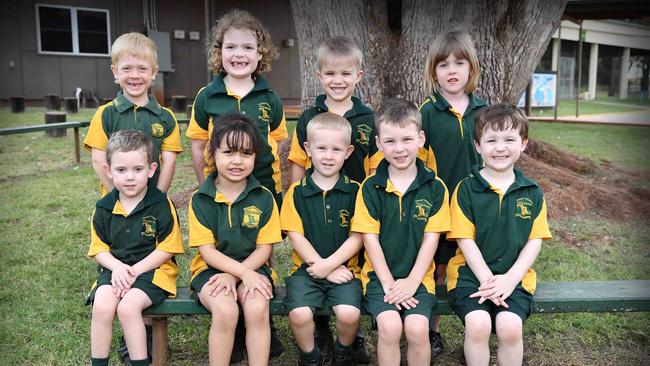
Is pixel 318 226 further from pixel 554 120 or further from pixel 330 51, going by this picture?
pixel 554 120

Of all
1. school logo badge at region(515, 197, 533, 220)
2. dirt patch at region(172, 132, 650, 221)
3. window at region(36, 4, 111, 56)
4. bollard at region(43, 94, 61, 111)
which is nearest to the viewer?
school logo badge at region(515, 197, 533, 220)

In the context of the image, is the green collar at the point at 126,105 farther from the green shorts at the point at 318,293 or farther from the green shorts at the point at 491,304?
the green shorts at the point at 491,304

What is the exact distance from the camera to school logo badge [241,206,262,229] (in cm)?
295

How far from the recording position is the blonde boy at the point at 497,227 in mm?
2805

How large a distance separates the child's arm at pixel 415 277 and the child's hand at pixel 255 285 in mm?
557

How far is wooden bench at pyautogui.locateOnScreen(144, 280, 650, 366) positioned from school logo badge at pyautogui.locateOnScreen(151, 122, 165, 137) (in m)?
0.88

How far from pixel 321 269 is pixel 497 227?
2.87ft

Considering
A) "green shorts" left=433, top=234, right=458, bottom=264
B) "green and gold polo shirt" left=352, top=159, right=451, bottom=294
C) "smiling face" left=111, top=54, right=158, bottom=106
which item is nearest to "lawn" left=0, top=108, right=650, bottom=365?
"green shorts" left=433, top=234, right=458, bottom=264

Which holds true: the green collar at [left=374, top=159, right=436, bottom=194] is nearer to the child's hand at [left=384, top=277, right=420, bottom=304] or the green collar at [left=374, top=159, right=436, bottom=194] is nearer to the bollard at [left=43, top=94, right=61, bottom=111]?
the child's hand at [left=384, top=277, right=420, bottom=304]

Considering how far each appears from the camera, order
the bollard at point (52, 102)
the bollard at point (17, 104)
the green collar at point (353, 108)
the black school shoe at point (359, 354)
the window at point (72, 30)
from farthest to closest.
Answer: the window at point (72, 30) < the bollard at point (52, 102) < the bollard at point (17, 104) < the green collar at point (353, 108) < the black school shoe at point (359, 354)

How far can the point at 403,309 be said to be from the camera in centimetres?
282

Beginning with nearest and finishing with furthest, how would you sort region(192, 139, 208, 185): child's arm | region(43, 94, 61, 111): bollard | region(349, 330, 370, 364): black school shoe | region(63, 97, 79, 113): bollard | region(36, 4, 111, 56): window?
region(349, 330, 370, 364): black school shoe < region(192, 139, 208, 185): child's arm < region(63, 97, 79, 113): bollard < region(43, 94, 61, 111): bollard < region(36, 4, 111, 56): window

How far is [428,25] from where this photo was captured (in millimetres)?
5418

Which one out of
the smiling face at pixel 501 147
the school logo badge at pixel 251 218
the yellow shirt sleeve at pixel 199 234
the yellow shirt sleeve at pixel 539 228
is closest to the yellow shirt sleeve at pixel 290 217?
the school logo badge at pixel 251 218
